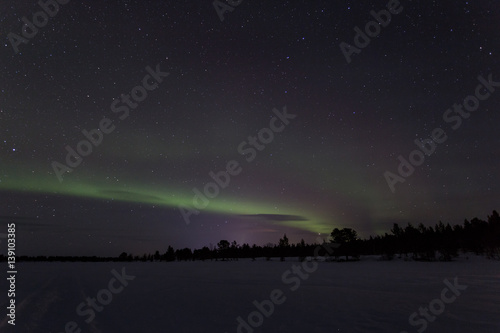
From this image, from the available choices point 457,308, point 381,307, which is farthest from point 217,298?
point 457,308

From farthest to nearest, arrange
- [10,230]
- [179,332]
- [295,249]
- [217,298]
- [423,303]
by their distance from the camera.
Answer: [295,249]
[217,298]
[10,230]
[423,303]
[179,332]

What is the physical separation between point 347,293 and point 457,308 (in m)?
7.47

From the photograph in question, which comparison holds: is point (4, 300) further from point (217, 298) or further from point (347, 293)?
point (347, 293)

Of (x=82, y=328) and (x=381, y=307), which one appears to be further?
(x=381, y=307)

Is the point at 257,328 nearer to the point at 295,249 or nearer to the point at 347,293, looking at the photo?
the point at 347,293

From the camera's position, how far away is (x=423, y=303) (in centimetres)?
1658

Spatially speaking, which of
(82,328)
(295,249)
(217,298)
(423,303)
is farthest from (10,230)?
(295,249)

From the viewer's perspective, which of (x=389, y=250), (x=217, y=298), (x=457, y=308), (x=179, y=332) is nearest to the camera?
(x=179, y=332)

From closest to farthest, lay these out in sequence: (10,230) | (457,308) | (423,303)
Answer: (457,308)
(423,303)
(10,230)

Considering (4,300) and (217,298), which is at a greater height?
(4,300)

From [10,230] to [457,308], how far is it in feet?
83.2

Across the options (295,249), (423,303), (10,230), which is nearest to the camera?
(423,303)

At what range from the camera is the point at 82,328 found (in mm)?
12211

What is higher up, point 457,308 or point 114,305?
point 114,305
